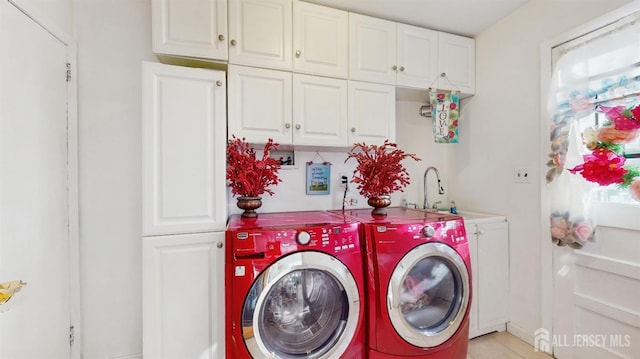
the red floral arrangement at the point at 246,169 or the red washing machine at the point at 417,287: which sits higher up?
the red floral arrangement at the point at 246,169

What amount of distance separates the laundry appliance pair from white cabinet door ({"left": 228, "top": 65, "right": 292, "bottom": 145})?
1.89ft

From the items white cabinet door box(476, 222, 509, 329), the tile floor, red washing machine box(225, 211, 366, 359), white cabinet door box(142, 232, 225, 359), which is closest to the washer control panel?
red washing machine box(225, 211, 366, 359)

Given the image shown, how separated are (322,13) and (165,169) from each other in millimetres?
1466

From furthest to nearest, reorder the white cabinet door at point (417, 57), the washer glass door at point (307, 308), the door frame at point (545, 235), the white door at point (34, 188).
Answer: the white cabinet door at point (417, 57) < the door frame at point (545, 235) < the washer glass door at point (307, 308) < the white door at point (34, 188)

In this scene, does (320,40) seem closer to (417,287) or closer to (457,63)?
(457,63)

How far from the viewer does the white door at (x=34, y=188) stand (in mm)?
1220

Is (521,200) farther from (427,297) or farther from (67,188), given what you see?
(67,188)

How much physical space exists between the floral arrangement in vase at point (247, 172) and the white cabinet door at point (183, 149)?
0.26ft

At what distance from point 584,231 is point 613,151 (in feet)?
1.60

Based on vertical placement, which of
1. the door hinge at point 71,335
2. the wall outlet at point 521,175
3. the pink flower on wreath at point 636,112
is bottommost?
the door hinge at point 71,335

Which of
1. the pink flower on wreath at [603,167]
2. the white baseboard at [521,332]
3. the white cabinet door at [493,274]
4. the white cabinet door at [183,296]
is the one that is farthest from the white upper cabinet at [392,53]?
the white baseboard at [521,332]

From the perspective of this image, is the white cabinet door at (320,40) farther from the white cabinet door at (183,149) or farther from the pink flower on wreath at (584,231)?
the pink flower on wreath at (584,231)

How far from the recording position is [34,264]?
1365 mm

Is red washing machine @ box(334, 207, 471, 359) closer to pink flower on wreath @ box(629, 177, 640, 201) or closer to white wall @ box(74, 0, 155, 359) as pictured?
pink flower on wreath @ box(629, 177, 640, 201)
